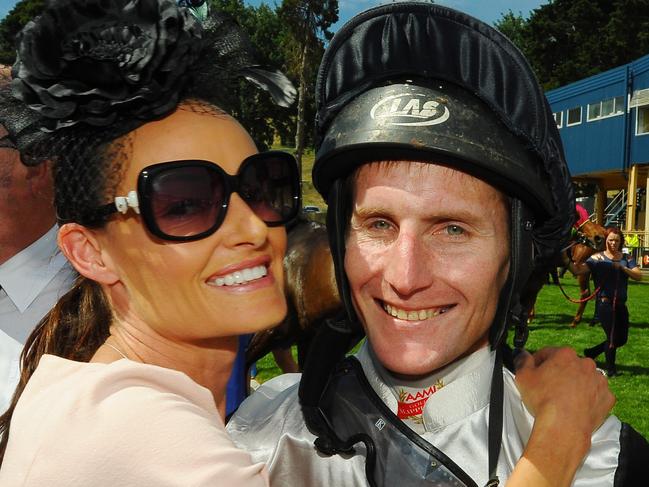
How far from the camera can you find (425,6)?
1.91 m

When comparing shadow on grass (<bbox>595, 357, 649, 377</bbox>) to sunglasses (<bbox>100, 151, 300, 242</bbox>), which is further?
shadow on grass (<bbox>595, 357, 649, 377</bbox>)

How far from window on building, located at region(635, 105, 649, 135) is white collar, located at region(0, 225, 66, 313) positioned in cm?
3063

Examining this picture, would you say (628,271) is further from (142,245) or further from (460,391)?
(142,245)

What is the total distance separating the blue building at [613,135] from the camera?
29375mm

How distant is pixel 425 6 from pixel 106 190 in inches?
39.5

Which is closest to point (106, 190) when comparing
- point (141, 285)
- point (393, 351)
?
point (141, 285)

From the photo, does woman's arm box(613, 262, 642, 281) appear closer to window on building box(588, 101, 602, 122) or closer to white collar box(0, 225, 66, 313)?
white collar box(0, 225, 66, 313)

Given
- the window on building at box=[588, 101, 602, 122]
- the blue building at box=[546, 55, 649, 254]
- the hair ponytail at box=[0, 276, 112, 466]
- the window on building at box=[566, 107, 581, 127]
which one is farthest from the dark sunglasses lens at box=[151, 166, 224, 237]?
A: the window on building at box=[566, 107, 581, 127]

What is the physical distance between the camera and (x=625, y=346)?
1101 cm

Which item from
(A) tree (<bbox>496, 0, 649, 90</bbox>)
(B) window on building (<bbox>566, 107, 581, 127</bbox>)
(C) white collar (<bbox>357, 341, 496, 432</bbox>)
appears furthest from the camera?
(A) tree (<bbox>496, 0, 649, 90</bbox>)

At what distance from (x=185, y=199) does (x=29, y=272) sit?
1485mm

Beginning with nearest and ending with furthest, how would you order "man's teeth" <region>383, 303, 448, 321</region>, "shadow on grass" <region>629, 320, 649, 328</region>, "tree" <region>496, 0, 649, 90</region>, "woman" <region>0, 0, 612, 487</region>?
"woman" <region>0, 0, 612, 487</region>, "man's teeth" <region>383, 303, 448, 321</region>, "shadow on grass" <region>629, 320, 649, 328</region>, "tree" <region>496, 0, 649, 90</region>

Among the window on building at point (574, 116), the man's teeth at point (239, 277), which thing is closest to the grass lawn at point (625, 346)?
the man's teeth at point (239, 277)

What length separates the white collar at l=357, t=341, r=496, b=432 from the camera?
1.95 metres
